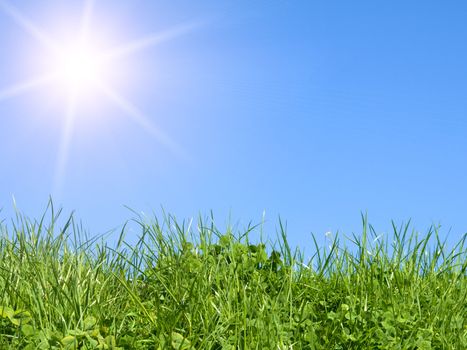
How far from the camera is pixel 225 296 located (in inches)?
162

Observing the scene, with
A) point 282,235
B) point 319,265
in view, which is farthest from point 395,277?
point 282,235

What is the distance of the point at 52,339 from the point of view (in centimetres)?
341

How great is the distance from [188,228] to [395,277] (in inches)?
65.6

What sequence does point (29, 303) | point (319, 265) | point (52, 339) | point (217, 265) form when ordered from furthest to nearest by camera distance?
point (319, 265) < point (217, 265) < point (29, 303) < point (52, 339)

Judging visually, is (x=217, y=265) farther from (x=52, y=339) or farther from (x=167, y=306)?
(x=52, y=339)

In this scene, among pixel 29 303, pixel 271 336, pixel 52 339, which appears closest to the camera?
pixel 52 339

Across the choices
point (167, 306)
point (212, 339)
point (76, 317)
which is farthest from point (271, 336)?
point (76, 317)

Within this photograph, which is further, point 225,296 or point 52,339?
point 225,296

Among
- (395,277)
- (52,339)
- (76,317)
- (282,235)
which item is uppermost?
(282,235)

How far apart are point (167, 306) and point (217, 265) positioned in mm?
475

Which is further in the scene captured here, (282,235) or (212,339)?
(282,235)

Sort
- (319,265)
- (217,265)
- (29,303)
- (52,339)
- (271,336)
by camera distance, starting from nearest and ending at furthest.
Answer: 1. (52,339)
2. (271,336)
3. (29,303)
4. (217,265)
5. (319,265)

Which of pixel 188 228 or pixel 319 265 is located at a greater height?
pixel 188 228

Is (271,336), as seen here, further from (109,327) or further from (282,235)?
(282,235)
